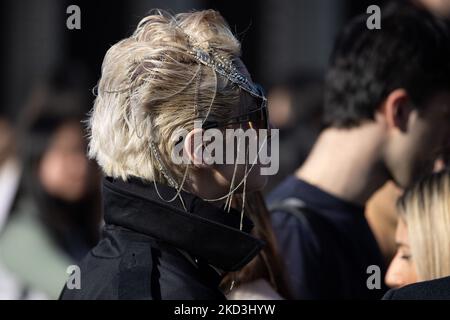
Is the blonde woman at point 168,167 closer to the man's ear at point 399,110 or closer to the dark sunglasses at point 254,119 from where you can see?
the dark sunglasses at point 254,119

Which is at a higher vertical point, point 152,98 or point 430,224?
point 152,98

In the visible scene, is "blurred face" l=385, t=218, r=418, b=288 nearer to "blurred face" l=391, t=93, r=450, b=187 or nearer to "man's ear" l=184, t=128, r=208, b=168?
"blurred face" l=391, t=93, r=450, b=187

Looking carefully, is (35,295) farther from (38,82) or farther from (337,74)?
(38,82)

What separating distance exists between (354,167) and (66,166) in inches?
71.2

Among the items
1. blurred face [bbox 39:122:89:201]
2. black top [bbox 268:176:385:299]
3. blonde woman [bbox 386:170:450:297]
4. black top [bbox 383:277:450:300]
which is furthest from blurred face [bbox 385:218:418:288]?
blurred face [bbox 39:122:89:201]

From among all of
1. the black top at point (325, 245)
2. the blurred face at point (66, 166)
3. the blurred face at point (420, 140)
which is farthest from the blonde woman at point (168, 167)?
the blurred face at point (66, 166)

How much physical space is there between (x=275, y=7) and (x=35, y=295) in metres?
7.18

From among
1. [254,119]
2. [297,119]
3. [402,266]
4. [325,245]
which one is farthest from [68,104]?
[254,119]

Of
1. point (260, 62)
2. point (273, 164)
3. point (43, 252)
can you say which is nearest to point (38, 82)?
point (260, 62)

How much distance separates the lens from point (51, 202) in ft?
14.8

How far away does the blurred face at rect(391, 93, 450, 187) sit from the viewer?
10.5 ft

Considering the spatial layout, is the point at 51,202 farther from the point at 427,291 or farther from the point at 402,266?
the point at 427,291

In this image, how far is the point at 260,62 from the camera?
424 inches

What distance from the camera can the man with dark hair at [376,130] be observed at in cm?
319
